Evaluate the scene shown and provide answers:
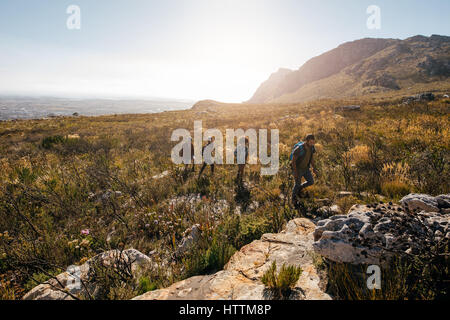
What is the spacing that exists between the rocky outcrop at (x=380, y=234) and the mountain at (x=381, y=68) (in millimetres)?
67011

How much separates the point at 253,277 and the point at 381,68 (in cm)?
10838

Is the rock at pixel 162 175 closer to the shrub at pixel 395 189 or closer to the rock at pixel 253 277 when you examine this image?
the rock at pixel 253 277

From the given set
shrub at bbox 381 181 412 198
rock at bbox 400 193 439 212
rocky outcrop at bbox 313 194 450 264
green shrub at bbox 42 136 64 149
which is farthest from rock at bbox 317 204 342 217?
green shrub at bbox 42 136 64 149

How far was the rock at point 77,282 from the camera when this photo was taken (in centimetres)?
240

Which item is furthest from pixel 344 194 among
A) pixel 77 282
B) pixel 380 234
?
pixel 77 282

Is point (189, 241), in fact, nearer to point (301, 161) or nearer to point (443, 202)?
point (301, 161)

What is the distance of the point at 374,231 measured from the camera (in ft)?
7.62

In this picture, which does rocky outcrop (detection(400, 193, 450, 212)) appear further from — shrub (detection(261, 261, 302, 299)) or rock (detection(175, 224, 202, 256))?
rock (detection(175, 224, 202, 256))

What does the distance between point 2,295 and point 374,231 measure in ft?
16.7

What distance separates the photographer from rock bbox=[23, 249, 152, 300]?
7.88ft

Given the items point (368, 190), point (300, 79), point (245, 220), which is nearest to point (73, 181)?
point (245, 220)

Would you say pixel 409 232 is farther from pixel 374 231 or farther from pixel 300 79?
pixel 300 79

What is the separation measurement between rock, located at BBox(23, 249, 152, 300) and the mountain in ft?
229

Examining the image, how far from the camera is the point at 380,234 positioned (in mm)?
2266
